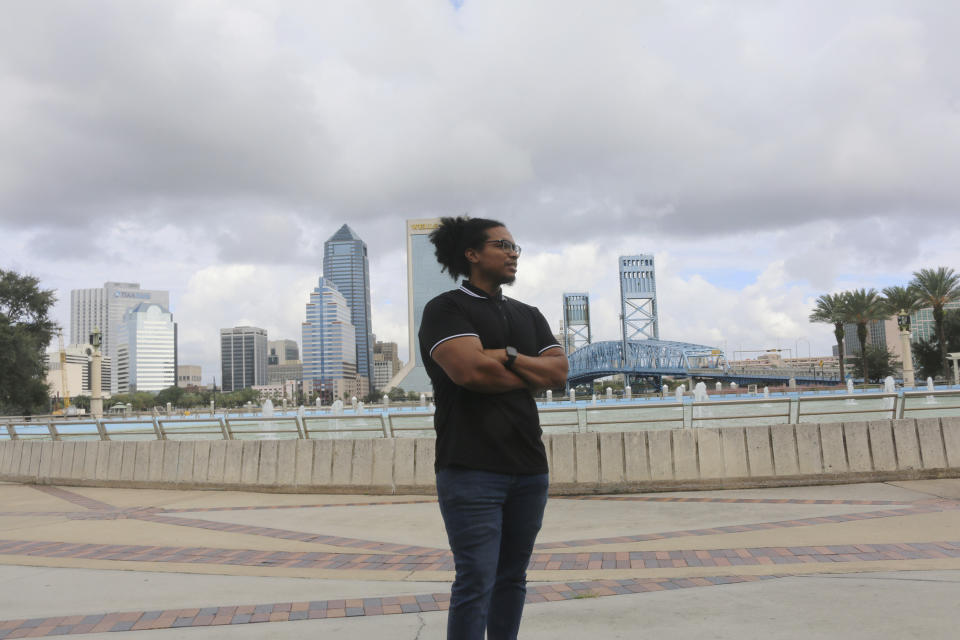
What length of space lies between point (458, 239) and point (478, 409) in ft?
2.40

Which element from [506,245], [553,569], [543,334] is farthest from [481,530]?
[553,569]

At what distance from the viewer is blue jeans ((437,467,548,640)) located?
95.8 inches

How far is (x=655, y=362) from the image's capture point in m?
128

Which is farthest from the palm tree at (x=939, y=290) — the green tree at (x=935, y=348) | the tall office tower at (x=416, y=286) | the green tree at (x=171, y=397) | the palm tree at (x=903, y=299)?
the green tree at (x=171, y=397)

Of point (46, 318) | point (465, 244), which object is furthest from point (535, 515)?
point (46, 318)

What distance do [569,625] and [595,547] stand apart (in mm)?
1956

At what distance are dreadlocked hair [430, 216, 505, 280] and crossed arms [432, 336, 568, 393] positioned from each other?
45 centimetres

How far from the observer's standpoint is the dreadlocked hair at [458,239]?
9.38 ft

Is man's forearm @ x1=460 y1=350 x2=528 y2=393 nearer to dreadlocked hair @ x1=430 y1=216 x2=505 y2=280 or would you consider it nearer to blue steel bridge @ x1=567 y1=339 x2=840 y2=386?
dreadlocked hair @ x1=430 y1=216 x2=505 y2=280

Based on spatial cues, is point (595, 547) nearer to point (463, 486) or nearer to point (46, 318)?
point (463, 486)

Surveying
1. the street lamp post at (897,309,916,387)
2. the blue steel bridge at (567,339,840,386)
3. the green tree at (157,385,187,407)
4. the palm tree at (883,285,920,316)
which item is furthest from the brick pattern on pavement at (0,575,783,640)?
the green tree at (157,385,187,407)

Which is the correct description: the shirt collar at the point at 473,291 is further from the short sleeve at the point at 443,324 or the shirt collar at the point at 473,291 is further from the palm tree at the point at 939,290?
the palm tree at the point at 939,290

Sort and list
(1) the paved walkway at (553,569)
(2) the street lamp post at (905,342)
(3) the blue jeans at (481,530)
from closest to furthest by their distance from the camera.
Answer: (3) the blue jeans at (481,530) < (1) the paved walkway at (553,569) < (2) the street lamp post at (905,342)

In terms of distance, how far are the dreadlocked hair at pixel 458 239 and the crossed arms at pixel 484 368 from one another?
450 mm
